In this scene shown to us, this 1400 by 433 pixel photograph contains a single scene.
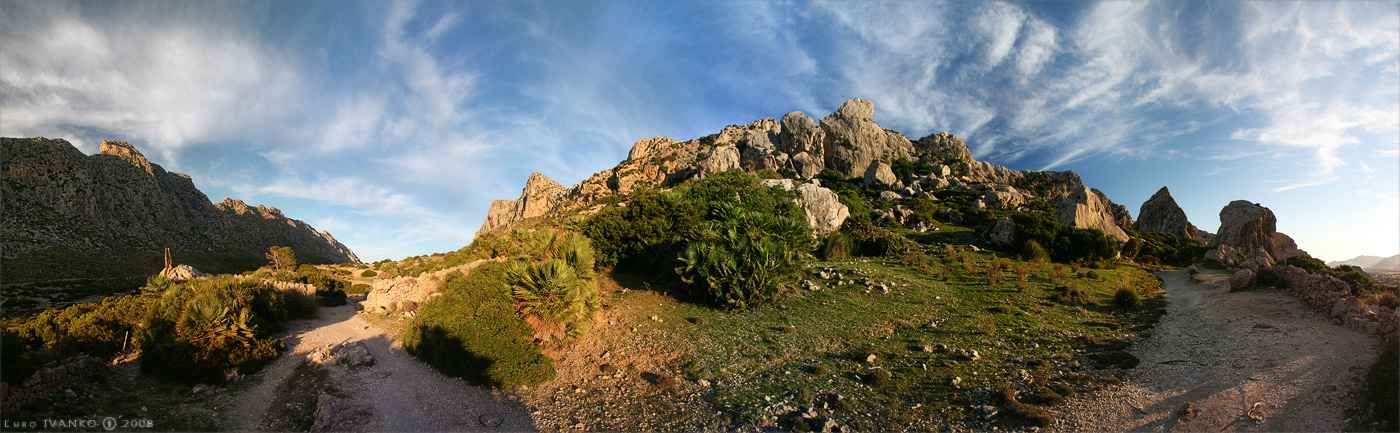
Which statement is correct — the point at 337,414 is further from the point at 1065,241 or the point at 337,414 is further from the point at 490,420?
the point at 1065,241

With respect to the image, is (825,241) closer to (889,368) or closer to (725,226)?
(725,226)

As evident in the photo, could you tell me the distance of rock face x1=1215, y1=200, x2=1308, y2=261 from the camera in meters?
19.6

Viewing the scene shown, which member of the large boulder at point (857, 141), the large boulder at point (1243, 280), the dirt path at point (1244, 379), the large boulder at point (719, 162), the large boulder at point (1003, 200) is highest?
the large boulder at point (857, 141)

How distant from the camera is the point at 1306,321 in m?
8.51

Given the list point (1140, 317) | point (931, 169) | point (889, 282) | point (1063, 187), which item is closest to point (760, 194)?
point (889, 282)

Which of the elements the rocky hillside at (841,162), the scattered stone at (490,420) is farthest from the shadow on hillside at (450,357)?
the rocky hillside at (841,162)

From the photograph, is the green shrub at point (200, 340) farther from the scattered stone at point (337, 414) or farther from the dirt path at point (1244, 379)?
the dirt path at point (1244, 379)

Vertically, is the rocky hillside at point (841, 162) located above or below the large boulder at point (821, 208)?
above

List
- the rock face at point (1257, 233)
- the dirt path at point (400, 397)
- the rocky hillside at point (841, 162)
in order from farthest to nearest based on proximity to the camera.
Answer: the rocky hillside at point (841, 162) < the rock face at point (1257, 233) < the dirt path at point (400, 397)

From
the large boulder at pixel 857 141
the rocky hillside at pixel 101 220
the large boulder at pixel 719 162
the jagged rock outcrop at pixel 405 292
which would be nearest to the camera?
the jagged rock outcrop at pixel 405 292

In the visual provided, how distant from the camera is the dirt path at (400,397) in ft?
24.0

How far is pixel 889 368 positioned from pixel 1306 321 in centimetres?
861

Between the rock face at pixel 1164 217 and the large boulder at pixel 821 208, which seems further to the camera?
the rock face at pixel 1164 217

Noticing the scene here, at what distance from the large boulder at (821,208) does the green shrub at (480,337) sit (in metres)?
17.2
